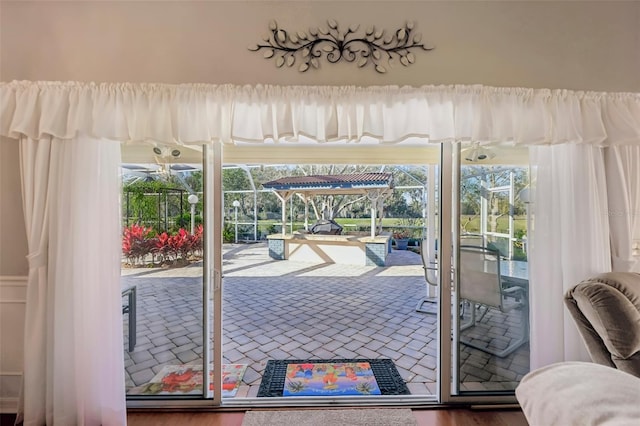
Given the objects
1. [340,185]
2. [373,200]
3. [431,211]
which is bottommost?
[431,211]

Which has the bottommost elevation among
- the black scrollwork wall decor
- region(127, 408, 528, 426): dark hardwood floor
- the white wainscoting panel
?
region(127, 408, 528, 426): dark hardwood floor

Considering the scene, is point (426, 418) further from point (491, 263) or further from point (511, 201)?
point (511, 201)

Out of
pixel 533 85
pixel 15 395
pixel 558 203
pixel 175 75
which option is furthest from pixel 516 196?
pixel 15 395

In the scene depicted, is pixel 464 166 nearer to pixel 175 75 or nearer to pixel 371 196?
pixel 175 75

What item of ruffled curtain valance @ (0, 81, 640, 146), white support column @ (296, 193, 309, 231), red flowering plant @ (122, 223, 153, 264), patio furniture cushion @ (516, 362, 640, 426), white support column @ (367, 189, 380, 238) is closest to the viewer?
patio furniture cushion @ (516, 362, 640, 426)

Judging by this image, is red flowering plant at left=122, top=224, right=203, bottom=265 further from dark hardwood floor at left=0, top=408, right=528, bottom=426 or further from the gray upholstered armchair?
the gray upholstered armchair

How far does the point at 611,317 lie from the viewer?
132cm

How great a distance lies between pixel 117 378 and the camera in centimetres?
173

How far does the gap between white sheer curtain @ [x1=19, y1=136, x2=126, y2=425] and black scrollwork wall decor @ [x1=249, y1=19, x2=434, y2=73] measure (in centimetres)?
118

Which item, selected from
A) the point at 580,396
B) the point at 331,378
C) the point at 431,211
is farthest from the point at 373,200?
the point at 580,396

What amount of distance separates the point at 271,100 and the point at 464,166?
4.48 ft

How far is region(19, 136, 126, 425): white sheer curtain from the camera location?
A: 1683 mm

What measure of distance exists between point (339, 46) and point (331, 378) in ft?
7.89

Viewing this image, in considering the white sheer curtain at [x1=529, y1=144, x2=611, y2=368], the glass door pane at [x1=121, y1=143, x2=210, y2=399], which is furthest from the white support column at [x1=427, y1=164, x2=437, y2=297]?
the glass door pane at [x1=121, y1=143, x2=210, y2=399]
